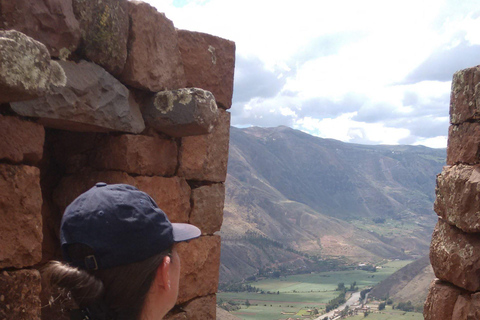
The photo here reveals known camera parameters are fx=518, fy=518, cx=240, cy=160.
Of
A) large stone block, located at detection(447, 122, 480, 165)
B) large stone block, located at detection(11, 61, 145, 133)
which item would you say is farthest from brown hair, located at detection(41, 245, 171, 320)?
large stone block, located at detection(447, 122, 480, 165)

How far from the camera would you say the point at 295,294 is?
5744 cm

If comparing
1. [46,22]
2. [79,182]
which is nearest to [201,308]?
[79,182]

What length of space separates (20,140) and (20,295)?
2.98 feet

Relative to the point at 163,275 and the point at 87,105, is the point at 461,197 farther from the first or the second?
the point at 163,275

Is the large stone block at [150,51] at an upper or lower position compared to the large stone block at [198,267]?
upper

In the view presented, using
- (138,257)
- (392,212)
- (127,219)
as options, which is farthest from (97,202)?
(392,212)

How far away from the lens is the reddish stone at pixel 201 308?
14.9ft

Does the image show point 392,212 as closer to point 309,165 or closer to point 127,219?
point 309,165

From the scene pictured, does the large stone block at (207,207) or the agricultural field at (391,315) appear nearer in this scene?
the large stone block at (207,207)

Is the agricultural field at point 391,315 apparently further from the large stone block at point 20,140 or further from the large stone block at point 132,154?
the large stone block at point 20,140

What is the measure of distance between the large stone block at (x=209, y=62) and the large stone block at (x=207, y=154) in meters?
0.23

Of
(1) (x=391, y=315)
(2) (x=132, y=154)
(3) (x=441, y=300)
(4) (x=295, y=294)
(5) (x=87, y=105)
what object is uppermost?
(5) (x=87, y=105)

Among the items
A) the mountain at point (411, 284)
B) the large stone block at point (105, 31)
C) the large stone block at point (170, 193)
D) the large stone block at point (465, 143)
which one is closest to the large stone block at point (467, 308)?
the large stone block at point (465, 143)

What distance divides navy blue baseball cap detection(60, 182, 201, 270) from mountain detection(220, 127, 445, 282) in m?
60.7
